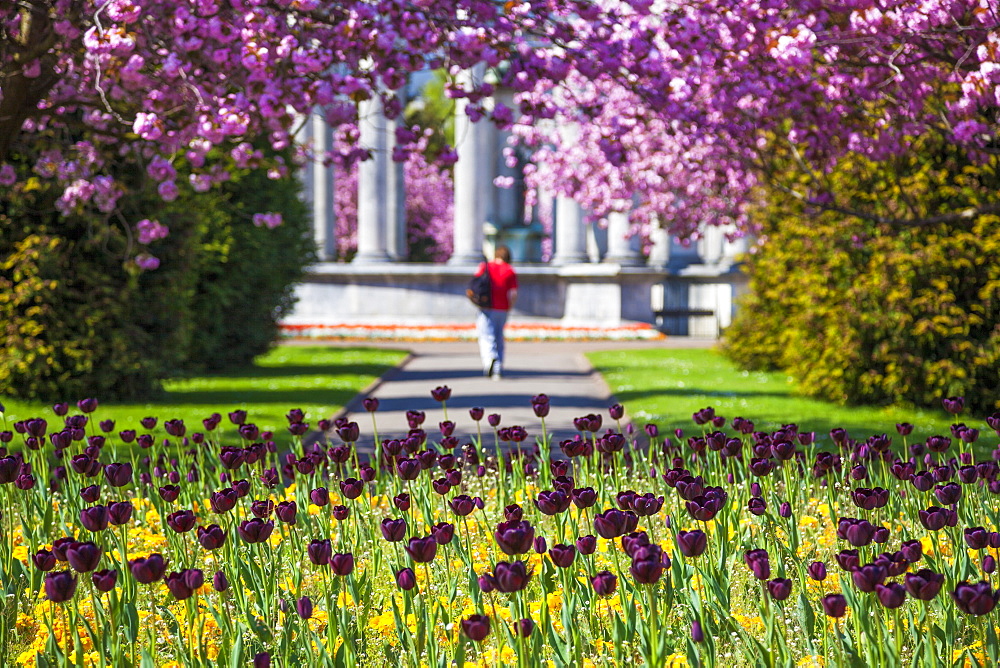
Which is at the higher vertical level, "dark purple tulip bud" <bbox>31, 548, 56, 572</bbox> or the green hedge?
the green hedge

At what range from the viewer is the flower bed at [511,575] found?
3121 millimetres

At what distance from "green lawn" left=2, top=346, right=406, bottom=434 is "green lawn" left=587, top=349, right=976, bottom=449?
3397 millimetres

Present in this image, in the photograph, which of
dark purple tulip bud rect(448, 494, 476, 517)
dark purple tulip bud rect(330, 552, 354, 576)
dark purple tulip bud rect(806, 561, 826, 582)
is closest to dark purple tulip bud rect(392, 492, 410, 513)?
dark purple tulip bud rect(448, 494, 476, 517)

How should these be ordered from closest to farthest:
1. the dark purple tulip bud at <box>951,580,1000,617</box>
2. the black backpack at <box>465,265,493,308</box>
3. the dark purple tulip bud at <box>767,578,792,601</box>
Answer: the dark purple tulip bud at <box>951,580,1000,617</box>
the dark purple tulip bud at <box>767,578,792,601</box>
the black backpack at <box>465,265,493,308</box>

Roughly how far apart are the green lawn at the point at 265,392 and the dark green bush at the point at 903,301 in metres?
5.44

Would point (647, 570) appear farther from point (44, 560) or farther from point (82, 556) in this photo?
point (44, 560)

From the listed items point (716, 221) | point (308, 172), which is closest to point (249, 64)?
point (716, 221)

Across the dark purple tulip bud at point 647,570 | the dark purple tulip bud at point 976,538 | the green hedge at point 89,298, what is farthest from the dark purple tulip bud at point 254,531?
the green hedge at point 89,298

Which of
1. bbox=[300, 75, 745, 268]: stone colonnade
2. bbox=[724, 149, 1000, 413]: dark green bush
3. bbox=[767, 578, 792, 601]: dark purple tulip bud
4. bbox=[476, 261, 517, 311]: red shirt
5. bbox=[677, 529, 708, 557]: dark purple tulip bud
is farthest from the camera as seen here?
bbox=[300, 75, 745, 268]: stone colonnade

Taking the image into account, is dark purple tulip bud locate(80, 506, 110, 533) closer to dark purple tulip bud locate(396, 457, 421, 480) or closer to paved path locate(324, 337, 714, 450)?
dark purple tulip bud locate(396, 457, 421, 480)

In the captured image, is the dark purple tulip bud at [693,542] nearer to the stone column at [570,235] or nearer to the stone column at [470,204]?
the stone column at [470,204]

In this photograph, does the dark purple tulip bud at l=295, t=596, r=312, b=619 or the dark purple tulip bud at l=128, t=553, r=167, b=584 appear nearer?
the dark purple tulip bud at l=128, t=553, r=167, b=584

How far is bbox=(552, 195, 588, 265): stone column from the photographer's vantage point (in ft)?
114

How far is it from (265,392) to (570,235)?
2044 cm
